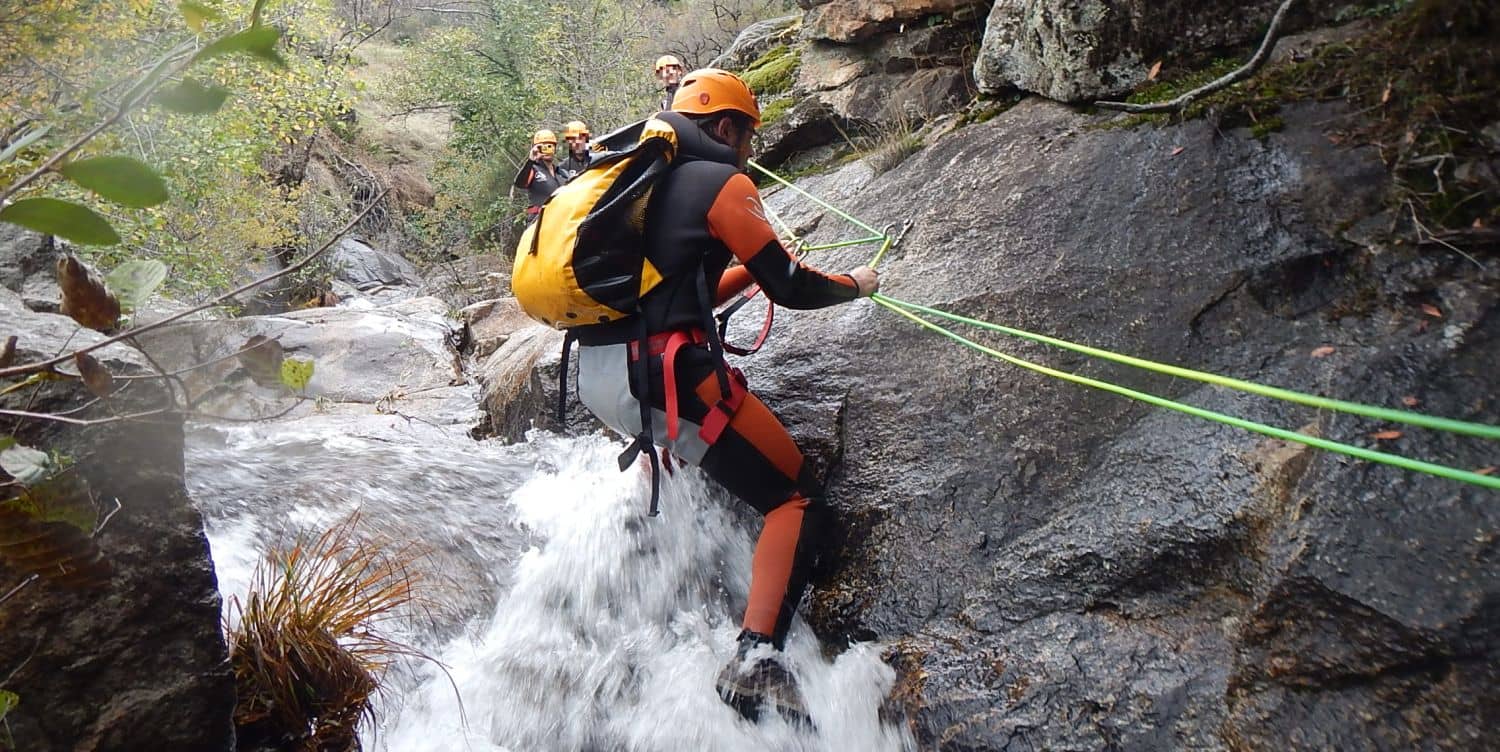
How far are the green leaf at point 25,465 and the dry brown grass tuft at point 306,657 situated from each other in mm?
1857

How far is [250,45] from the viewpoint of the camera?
852mm

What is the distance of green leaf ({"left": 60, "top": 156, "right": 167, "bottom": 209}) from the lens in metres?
0.86

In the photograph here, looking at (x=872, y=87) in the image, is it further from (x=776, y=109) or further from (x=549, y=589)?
(x=549, y=589)

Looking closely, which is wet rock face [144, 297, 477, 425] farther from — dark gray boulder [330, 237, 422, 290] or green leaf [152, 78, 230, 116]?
dark gray boulder [330, 237, 422, 290]

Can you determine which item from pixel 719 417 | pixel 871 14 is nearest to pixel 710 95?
pixel 719 417

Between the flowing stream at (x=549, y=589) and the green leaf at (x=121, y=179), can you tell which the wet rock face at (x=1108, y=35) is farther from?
the green leaf at (x=121, y=179)

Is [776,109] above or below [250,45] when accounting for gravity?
below

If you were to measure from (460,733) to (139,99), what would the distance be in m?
3.16

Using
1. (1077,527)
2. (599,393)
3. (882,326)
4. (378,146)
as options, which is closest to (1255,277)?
(1077,527)

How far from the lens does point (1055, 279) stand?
3930mm

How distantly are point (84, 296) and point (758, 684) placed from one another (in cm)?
271

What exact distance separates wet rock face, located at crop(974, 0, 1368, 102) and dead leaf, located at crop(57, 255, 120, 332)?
4.94 m

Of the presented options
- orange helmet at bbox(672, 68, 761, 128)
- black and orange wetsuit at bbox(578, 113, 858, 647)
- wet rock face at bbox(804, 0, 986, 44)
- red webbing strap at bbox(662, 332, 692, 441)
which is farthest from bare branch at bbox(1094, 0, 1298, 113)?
red webbing strap at bbox(662, 332, 692, 441)

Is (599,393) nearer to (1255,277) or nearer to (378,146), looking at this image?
(1255,277)
